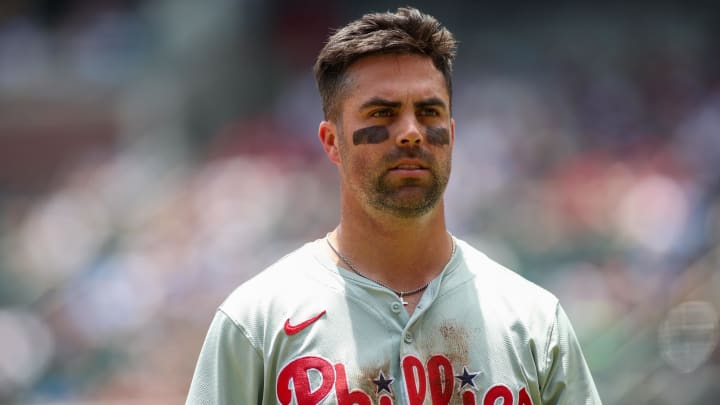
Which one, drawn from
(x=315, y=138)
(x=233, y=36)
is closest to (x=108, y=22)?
(x=233, y=36)

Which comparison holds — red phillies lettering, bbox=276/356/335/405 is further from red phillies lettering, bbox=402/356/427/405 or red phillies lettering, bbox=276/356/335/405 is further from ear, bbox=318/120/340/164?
ear, bbox=318/120/340/164

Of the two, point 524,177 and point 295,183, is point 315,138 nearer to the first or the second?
point 295,183

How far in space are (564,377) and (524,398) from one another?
135 millimetres

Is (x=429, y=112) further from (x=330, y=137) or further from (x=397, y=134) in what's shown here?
(x=330, y=137)

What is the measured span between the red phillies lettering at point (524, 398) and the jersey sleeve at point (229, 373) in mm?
682

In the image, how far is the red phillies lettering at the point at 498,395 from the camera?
2.45 metres

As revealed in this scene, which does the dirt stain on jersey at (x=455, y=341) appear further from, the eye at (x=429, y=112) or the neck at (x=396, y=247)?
the eye at (x=429, y=112)

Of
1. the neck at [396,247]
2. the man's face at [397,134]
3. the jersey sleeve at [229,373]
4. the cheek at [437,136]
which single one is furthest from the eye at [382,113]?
the jersey sleeve at [229,373]

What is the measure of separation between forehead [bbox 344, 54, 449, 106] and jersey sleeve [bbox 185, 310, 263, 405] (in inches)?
29.0

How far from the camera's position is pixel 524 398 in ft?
8.07

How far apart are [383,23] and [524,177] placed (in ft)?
22.7

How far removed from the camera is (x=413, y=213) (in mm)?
2582

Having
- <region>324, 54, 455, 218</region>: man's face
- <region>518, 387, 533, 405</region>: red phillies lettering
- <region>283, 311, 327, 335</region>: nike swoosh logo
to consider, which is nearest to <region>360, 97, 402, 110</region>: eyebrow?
<region>324, 54, 455, 218</region>: man's face

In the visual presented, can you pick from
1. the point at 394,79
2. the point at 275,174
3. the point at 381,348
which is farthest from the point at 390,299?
the point at 275,174
